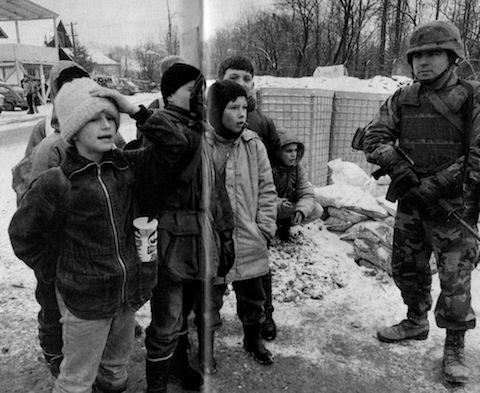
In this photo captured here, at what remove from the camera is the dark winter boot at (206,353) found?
7.48ft

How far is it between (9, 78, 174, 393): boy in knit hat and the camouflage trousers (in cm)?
151

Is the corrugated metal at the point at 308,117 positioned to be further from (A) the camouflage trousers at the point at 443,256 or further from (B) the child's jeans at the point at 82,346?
(B) the child's jeans at the point at 82,346

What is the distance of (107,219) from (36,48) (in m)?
22.4

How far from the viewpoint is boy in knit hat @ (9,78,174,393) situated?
1.55 metres

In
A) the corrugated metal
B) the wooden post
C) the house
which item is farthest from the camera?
the house

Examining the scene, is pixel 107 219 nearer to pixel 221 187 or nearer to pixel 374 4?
pixel 221 187

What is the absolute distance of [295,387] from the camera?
2.18m

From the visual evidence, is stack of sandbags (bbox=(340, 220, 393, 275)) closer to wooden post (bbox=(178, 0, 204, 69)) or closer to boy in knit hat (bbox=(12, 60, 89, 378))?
boy in knit hat (bbox=(12, 60, 89, 378))

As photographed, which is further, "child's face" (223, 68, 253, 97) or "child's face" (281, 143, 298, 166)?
"child's face" (281, 143, 298, 166)

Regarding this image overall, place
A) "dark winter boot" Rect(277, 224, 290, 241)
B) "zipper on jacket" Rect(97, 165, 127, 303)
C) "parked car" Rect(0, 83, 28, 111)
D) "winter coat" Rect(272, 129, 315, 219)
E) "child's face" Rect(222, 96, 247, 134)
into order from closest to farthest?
"zipper on jacket" Rect(97, 165, 127, 303) < "child's face" Rect(222, 96, 247, 134) < "winter coat" Rect(272, 129, 315, 219) < "dark winter boot" Rect(277, 224, 290, 241) < "parked car" Rect(0, 83, 28, 111)

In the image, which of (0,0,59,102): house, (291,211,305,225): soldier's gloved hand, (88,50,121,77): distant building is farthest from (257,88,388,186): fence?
(88,50,121,77): distant building

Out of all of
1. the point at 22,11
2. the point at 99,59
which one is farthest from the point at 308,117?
the point at 99,59

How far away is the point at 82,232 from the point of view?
1.61m

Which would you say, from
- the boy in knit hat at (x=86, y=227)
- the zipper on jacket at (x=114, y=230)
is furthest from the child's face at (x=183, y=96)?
the zipper on jacket at (x=114, y=230)
